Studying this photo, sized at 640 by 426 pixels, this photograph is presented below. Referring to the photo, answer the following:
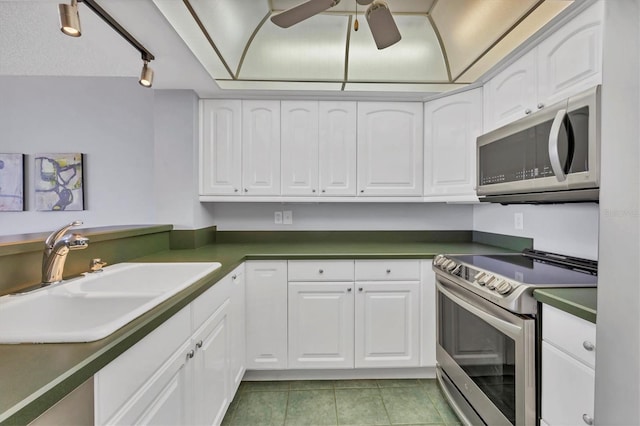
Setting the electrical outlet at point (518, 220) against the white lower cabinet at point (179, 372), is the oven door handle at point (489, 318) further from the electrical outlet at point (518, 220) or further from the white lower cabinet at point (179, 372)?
the white lower cabinet at point (179, 372)

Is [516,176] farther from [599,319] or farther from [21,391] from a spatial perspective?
[21,391]

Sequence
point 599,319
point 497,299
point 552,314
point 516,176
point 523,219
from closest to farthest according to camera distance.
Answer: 1. point 599,319
2. point 552,314
3. point 497,299
4. point 516,176
5. point 523,219

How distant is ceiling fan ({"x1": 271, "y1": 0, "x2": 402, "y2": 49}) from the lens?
48.1 inches

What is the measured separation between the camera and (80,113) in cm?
271

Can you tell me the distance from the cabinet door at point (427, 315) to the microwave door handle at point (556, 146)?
0.99 meters

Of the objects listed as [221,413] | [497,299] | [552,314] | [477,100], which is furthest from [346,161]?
[221,413]

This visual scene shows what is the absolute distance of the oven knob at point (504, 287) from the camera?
1229 mm

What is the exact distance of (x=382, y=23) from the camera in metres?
1.30

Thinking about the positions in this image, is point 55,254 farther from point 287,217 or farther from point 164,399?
point 287,217

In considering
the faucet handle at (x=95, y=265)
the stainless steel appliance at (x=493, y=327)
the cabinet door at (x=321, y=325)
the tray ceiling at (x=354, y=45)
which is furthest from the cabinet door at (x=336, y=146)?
the faucet handle at (x=95, y=265)

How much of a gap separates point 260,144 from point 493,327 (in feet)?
6.31

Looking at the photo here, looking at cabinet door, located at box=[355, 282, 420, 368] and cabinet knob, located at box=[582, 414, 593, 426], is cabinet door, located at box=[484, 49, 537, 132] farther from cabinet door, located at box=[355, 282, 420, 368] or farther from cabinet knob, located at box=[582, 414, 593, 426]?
cabinet knob, located at box=[582, 414, 593, 426]

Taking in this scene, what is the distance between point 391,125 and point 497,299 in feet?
5.07

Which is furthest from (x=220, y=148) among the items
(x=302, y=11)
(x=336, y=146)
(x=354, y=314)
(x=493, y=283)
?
(x=493, y=283)
